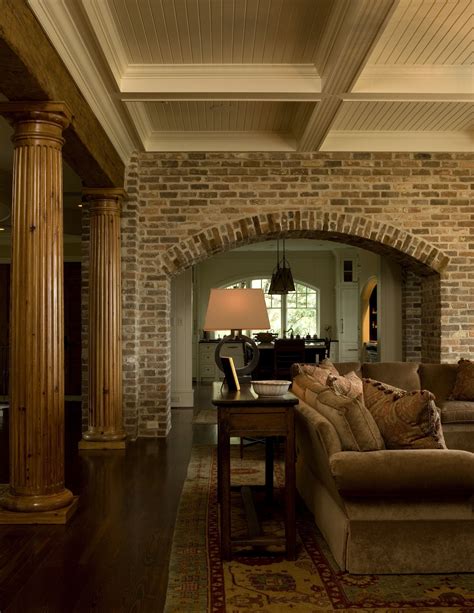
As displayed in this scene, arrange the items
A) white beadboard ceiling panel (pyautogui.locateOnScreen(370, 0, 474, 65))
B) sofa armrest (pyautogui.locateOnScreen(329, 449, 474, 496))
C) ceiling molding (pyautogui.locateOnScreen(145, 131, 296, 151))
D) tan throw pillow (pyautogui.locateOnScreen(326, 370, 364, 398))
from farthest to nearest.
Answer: ceiling molding (pyautogui.locateOnScreen(145, 131, 296, 151))
white beadboard ceiling panel (pyautogui.locateOnScreen(370, 0, 474, 65))
tan throw pillow (pyautogui.locateOnScreen(326, 370, 364, 398))
sofa armrest (pyautogui.locateOnScreen(329, 449, 474, 496))

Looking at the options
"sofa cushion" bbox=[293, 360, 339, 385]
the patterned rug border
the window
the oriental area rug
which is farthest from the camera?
the window

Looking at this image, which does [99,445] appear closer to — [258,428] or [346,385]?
[346,385]

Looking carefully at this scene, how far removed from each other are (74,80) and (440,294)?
15.3ft

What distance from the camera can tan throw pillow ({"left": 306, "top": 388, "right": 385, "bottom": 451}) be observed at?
345 cm

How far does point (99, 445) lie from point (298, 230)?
317 cm

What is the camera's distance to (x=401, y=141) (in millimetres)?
7379

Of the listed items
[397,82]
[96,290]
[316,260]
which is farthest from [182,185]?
[316,260]

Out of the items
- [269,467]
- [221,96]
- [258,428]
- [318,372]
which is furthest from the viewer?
[221,96]

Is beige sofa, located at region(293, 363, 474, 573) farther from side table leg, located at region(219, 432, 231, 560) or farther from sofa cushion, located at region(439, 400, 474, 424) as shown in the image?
sofa cushion, located at region(439, 400, 474, 424)

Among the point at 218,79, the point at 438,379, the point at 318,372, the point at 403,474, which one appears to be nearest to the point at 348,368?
the point at 438,379


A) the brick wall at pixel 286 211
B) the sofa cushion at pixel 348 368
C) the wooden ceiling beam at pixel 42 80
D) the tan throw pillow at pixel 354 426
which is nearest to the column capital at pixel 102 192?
the brick wall at pixel 286 211

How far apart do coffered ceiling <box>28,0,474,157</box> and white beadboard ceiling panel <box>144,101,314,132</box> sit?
0.01m

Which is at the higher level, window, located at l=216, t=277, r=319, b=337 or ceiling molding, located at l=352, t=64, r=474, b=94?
ceiling molding, located at l=352, t=64, r=474, b=94

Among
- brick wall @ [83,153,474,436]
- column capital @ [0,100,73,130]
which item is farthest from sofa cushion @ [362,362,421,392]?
column capital @ [0,100,73,130]
